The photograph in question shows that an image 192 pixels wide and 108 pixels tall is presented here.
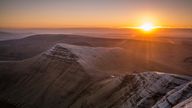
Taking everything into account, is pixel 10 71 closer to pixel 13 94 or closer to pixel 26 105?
pixel 13 94

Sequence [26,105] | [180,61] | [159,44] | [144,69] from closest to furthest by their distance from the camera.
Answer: [26,105], [144,69], [180,61], [159,44]

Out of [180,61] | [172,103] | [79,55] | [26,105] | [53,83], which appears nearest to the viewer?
[172,103]

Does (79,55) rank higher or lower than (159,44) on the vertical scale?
higher

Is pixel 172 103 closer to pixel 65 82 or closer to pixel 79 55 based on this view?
pixel 65 82

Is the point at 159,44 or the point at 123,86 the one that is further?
the point at 159,44

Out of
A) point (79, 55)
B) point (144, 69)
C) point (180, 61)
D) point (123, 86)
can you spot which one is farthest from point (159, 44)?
point (123, 86)

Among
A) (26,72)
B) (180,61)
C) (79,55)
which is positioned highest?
(79,55)
